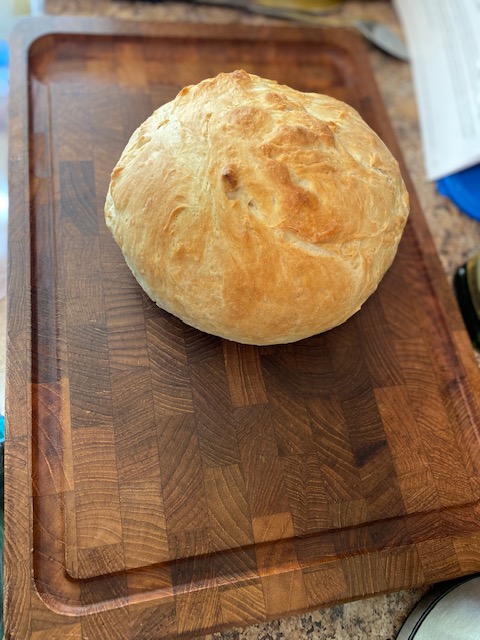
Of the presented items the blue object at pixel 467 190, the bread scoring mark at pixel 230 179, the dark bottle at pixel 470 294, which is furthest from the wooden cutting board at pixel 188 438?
the bread scoring mark at pixel 230 179

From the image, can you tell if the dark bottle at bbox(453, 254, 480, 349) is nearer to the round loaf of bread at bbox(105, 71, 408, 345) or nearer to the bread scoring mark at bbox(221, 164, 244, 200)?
the round loaf of bread at bbox(105, 71, 408, 345)

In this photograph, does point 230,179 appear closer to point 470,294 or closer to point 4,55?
point 470,294

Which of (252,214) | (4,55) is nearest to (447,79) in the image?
(252,214)

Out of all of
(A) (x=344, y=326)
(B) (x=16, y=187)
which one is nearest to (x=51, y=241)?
(B) (x=16, y=187)

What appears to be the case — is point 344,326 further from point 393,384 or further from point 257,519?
point 257,519

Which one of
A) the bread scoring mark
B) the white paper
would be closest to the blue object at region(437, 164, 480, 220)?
the white paper

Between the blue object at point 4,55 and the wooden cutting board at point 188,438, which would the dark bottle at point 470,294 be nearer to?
the wooden cutting board at point 188,438
